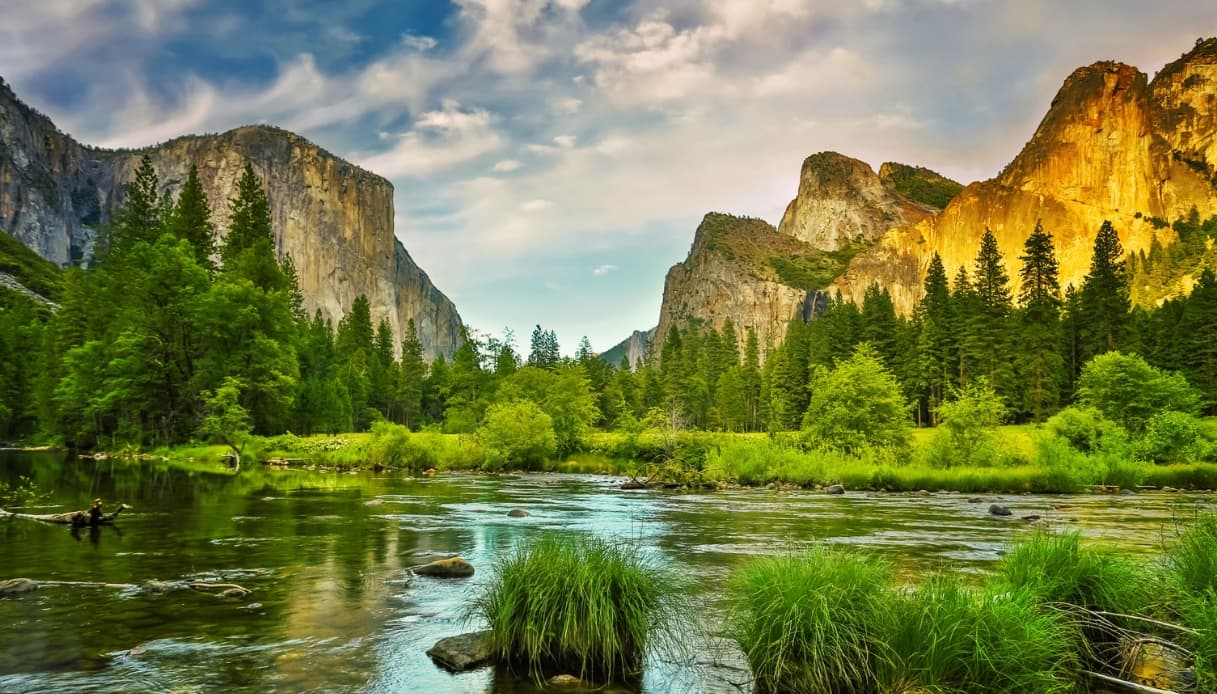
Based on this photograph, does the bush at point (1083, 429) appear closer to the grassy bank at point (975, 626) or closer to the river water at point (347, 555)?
the river water at point (347, 555)

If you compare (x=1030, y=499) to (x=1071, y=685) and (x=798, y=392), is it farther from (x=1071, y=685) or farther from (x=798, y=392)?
(x=798, y=392)

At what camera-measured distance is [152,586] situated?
1205 centimetres

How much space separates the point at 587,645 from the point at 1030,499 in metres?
31.3

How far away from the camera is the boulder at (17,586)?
37.2 ft

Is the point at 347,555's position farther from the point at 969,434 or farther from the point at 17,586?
the point at 969,434

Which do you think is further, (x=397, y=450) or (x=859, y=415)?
(x=397, y=450)

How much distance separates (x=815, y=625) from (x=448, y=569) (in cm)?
866

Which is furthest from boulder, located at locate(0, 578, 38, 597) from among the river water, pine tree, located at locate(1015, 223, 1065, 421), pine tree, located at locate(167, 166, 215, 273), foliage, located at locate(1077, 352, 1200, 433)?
pine tree, located at locate(1015, 223, 1065, 421)

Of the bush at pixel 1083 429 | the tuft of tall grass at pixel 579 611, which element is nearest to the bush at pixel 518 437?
the bush at pixel 1083 429

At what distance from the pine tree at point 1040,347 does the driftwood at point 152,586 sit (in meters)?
80.3

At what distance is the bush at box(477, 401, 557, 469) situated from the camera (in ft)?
171

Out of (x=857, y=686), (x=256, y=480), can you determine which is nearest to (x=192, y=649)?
(x=857, y=686)

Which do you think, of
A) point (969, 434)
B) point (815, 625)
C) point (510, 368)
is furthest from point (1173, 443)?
point (510, 368)

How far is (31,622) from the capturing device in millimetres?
9922
